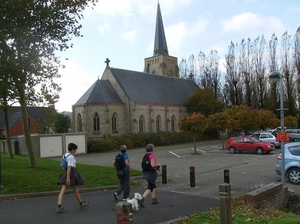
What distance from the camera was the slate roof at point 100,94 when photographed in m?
43.2

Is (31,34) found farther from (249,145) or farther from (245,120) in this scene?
(245,120)

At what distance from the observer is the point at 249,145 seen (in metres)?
25.1

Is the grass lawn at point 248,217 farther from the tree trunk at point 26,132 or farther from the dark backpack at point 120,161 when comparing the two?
the tree trunk at point 26,132

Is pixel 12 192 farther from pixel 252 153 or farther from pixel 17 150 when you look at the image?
pixel 17 150

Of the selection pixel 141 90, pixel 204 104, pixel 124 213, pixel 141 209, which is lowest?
pixel 141 209

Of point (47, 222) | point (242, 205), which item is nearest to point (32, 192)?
point (47, 222)

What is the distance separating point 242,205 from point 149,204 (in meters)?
2.63

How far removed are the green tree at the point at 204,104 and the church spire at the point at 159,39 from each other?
17.2 m

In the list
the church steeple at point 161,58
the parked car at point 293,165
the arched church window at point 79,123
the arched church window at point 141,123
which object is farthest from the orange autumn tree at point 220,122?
the church steeple at point 161,58

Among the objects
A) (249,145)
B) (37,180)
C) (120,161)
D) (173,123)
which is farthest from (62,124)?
(120,161)

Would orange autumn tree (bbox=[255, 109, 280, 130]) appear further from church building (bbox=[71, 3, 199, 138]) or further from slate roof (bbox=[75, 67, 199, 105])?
slate roof (bbox=[75, 67, 199, 105])

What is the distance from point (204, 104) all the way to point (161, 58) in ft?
62.0

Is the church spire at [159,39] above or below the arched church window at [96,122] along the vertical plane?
above

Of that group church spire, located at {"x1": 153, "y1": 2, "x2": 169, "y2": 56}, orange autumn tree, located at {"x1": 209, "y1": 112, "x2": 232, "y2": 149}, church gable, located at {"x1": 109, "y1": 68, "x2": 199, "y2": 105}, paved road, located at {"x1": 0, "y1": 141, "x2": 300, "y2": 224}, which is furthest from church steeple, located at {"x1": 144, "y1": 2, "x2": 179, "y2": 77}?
paved road, located at {"x1": 0, "y1": 141, "x2": 300, "y2": 224}
